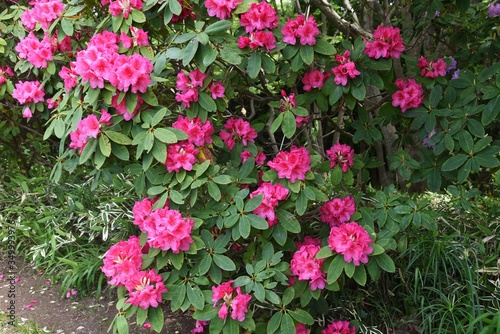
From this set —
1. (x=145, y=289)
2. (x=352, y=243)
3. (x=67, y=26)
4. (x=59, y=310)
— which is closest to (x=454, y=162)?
(x=352, y=243)

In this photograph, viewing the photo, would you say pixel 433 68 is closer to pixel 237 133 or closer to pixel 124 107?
pixel 237 133

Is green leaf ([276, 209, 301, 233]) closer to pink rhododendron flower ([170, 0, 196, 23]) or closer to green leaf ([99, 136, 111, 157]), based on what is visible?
green leaf ([99, 136, 111, 157])

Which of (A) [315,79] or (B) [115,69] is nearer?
(B) [115,69]

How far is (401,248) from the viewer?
251 cm

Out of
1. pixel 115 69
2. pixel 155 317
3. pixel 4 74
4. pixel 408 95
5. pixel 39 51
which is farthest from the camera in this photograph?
pixel 4 74

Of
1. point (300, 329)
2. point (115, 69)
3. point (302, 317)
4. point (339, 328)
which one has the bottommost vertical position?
point (339, 328)

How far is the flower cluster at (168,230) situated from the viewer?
2.03 m

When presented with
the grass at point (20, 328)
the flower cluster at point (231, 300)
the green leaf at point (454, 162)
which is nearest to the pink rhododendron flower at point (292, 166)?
the flower cluster at point (231, 300)

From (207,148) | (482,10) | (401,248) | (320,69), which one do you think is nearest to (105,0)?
(207,148)

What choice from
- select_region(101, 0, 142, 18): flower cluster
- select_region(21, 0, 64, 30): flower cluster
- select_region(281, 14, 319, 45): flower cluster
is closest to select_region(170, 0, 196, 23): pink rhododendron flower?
select_region(101, 0, 142, 18): flower cluster

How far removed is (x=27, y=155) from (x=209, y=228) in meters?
2.65

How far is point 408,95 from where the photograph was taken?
2.48 metres

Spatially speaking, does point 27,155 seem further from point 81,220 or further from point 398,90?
point 398,90

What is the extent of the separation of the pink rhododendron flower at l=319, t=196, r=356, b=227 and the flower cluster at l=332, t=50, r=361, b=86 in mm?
507
